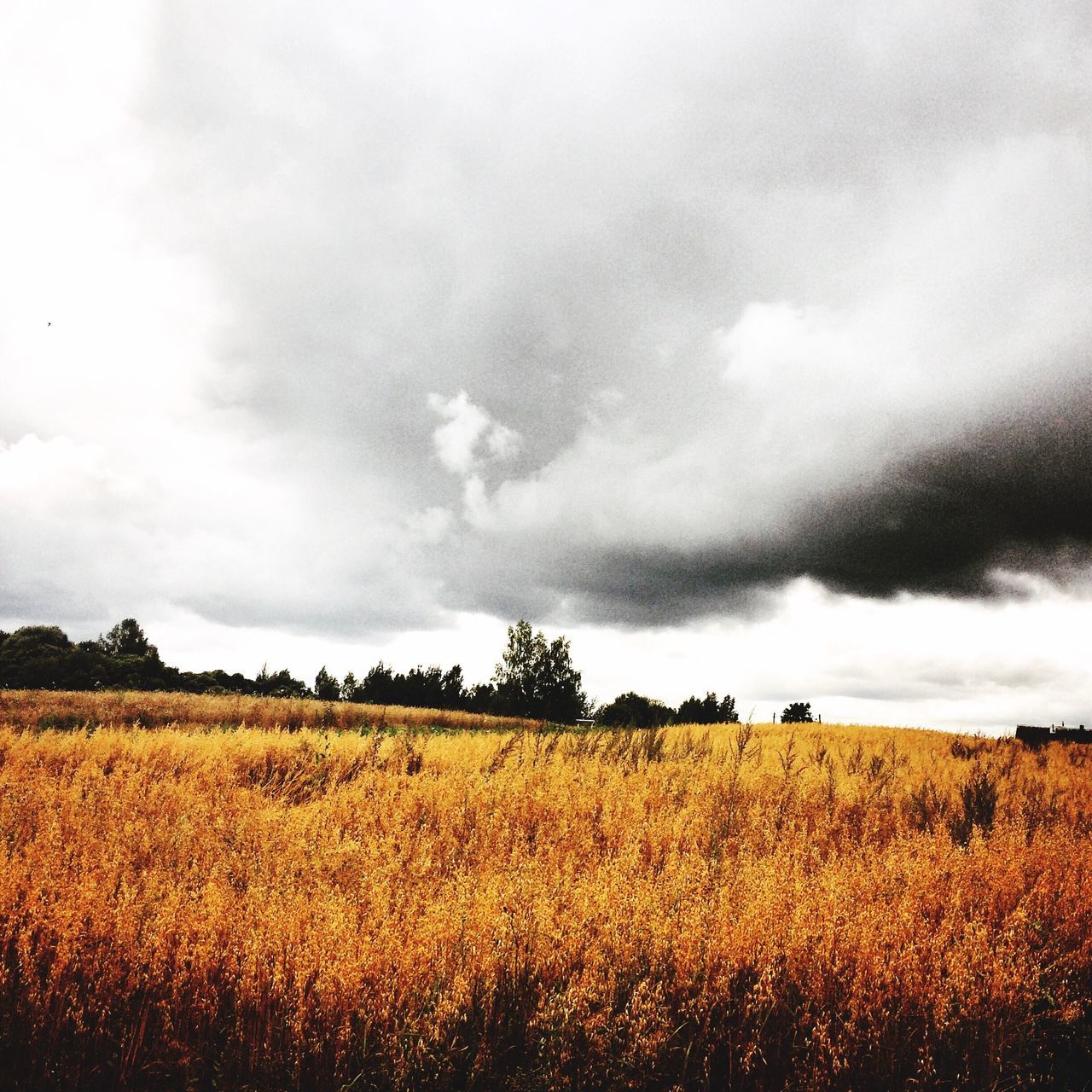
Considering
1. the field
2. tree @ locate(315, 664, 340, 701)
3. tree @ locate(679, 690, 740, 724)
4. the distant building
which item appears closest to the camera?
the field

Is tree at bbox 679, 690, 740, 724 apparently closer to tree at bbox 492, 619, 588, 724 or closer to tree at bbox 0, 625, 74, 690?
tree at bbox 492, 619, 588, 724

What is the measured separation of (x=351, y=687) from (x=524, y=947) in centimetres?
8421

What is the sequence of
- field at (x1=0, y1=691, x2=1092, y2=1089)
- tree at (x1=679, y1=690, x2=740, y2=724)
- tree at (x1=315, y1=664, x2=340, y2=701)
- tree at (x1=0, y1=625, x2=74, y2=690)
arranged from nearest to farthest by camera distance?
1. field at (x1=0, y1=691, x2=1092, y2=1089)
2. tree at (x1=679, y1=690, x2=740, y2=724)
3. tree at (x1=0, y1=625, x2=74, y2=690)
4. tree at (x1=315, y1=664, x2=340, y2=701)

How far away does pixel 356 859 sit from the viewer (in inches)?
184

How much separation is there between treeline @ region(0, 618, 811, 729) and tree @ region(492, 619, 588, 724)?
9 centimetres

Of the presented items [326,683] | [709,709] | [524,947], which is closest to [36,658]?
[326,683]

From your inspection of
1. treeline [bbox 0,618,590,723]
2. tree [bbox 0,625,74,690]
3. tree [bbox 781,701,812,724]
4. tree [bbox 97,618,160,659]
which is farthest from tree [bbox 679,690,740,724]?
tree [bbox 97,618,160,659]

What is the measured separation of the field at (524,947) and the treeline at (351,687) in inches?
1449

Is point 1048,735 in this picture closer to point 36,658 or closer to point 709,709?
point 709,709

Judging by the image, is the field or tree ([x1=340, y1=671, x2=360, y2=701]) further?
tree ([x1=340, y1=671, x2=360, y2=701])

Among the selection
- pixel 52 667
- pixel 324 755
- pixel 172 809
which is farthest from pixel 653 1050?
pixel 52 667

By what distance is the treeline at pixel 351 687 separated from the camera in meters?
50.3

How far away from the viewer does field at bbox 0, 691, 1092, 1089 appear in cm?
274

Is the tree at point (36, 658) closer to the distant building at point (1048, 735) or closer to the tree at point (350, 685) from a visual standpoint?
the tree at point (350, 685)
